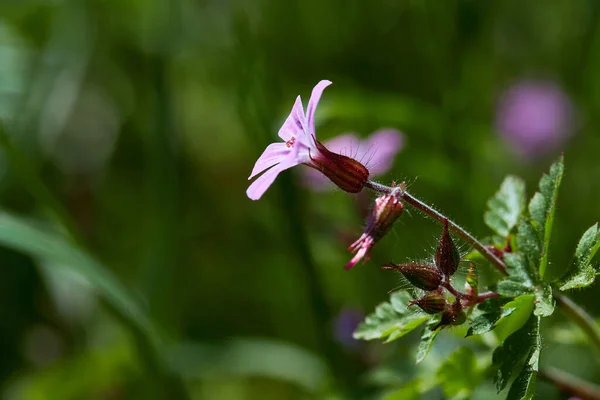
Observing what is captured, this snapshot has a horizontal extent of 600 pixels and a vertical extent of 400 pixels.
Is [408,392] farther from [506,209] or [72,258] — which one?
[72,258]

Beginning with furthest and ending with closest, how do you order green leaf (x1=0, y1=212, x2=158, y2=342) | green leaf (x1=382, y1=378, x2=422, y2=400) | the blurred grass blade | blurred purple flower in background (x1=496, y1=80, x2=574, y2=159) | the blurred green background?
blurred purple flower in background (x1=496, y1=80, x2=574, y2=159)
the blurred grass blade
the blurred green background
green leaf (x1=0, y1=212, x2=158, y2=342)
green leaf (x1=382, y1=378, x2=422, y2=400)

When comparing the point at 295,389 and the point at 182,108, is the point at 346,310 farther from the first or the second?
the point at 182,108

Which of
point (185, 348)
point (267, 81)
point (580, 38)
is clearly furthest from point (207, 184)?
point (580, 38)

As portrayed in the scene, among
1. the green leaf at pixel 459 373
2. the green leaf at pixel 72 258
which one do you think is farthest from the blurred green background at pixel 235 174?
the green leaf at pixel 459 373

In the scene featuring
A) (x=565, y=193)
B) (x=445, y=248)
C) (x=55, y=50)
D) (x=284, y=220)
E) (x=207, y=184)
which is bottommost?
(x=445, y=248)

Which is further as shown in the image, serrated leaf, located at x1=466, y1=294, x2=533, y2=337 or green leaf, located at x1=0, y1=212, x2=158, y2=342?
green leaf, located at x1=0, y1=212, x2=158, y2=342

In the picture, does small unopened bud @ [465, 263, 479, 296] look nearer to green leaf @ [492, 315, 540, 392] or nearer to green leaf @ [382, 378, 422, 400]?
green leaf @ [492, 315, 540, 392]

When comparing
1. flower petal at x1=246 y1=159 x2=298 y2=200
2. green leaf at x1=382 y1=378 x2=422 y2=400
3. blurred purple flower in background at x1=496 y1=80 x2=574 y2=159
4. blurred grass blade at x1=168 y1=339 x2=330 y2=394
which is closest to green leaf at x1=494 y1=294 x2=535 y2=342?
green leaf at x1=382 y1=378 x2=422 y2=400
